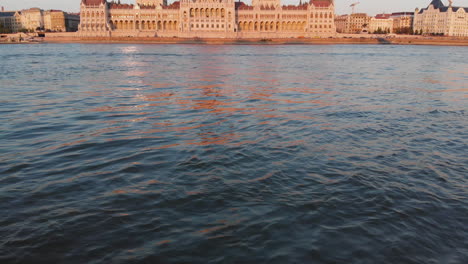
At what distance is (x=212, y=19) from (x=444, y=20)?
97.2m

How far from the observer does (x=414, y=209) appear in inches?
213

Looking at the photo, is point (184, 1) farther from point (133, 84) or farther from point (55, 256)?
point (55, 256)

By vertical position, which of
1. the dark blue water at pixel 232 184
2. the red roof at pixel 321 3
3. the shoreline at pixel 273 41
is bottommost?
the dark blue water at pixel 232 184

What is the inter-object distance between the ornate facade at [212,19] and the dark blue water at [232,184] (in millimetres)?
111100

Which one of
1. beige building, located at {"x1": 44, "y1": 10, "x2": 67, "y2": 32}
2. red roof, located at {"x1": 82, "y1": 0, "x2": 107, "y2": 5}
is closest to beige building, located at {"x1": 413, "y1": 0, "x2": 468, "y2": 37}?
red roof, located at {"x1": 82, "y1": 0, "x2": 107, "y2": 5}

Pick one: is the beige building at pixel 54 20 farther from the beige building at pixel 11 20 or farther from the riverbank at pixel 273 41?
the riverbank at pixel 273 41

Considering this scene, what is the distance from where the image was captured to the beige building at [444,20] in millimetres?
146125

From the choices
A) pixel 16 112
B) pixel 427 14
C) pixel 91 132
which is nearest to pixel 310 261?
pixel 91 132

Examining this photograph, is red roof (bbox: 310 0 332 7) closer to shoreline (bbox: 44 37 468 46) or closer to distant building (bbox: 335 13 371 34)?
shoreline (bbox: 44 37 468 46)

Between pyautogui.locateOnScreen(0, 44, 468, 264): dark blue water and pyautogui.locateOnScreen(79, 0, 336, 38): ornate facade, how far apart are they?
11110 centimetres

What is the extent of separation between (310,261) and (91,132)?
7241mm

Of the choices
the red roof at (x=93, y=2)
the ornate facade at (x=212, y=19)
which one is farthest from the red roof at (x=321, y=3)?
the red roof at (x=93, y=2)

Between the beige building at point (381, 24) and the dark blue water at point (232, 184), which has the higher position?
the beige building at point (381, 24)

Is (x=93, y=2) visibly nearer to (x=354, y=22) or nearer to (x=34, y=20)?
(x=34, y=20)
